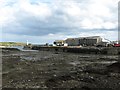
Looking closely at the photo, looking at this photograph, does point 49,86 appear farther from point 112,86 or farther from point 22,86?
point 112,86

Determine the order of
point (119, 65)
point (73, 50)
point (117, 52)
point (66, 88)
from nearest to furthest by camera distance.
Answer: point (66, 88)
point (119, 65)
point (117, 52)
point (73, 50)

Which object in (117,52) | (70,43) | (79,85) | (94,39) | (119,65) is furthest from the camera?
(70,43)

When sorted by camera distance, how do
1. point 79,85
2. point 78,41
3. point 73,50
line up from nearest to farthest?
point 79,85, point 73,50, point 78,41

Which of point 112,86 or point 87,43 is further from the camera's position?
point 87,43

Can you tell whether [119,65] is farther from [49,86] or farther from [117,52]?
[117,52]

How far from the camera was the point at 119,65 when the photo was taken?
109 feet

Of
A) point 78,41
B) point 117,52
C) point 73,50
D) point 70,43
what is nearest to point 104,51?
point 117,52

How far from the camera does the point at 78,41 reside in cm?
16425

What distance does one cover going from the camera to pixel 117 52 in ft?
288

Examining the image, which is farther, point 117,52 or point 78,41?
point 78,41

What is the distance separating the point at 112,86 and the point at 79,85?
2.72m

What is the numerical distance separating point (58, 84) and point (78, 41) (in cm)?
14368

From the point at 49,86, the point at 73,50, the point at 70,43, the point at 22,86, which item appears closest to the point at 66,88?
the point at 49,86

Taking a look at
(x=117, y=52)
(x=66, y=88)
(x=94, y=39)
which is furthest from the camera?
(x=94, y=39)
